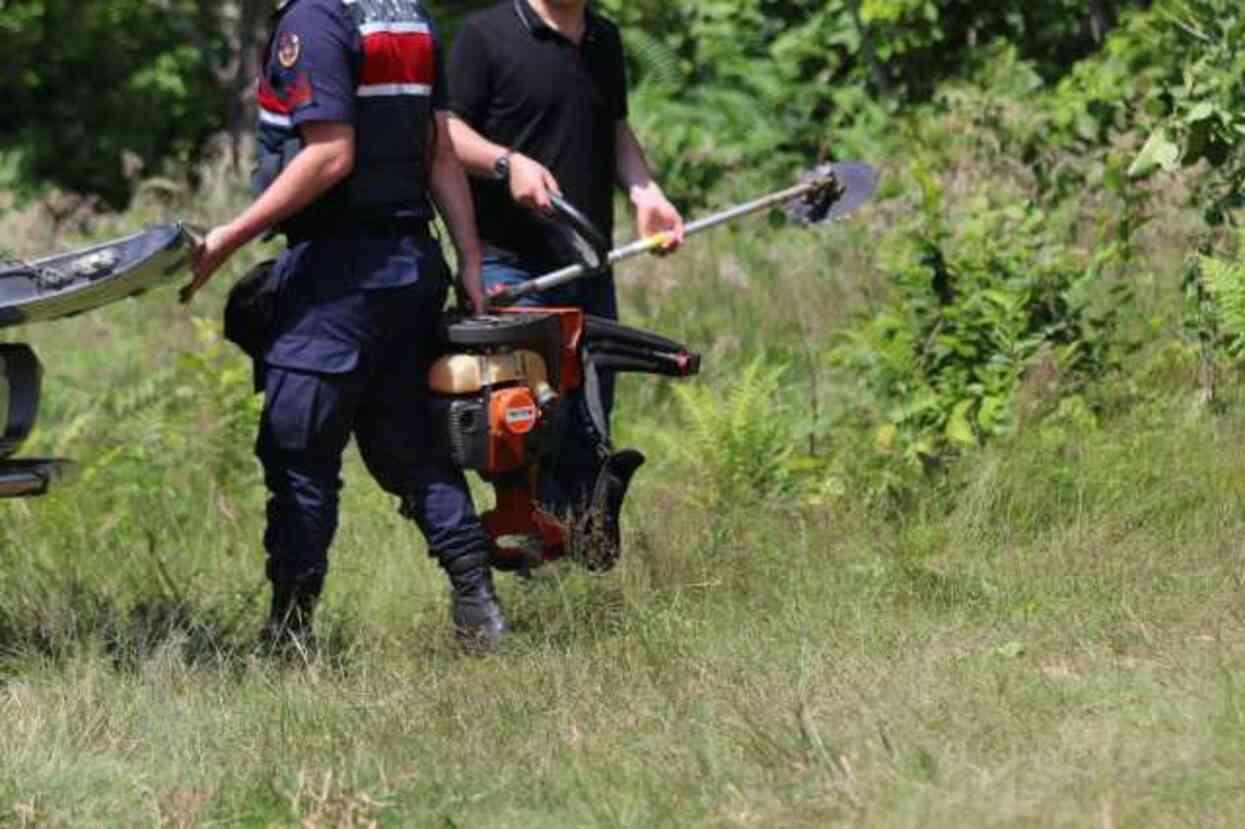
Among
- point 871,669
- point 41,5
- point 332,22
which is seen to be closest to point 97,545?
point 332,22

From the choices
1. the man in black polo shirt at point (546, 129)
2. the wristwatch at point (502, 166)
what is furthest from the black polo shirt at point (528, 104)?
the wristwatch at point (502, 166)

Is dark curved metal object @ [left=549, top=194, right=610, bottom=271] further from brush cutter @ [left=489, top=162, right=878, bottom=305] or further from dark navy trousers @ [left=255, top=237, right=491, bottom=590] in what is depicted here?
dark navy trousers @ [left=255, top=237, right=491, bottom=590]

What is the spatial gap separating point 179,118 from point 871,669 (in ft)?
46.0

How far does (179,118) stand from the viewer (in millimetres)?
19562

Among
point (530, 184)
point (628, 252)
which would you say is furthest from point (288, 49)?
point (628, 252)

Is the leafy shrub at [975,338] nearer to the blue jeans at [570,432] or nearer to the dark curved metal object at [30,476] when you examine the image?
the blue jeans at [570,432]

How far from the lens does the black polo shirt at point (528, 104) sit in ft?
26.0

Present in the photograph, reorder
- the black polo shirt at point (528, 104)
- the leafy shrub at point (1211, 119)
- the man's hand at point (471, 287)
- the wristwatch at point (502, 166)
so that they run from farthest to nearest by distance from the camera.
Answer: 1. the leafy shrub at point (1211, 119)
2. the black polo shirt at point (528, 104)
3. the wristwatch at point (502, 166)
4. the man's hand at point (471, 287)

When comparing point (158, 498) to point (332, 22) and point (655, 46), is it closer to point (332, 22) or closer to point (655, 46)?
point (332, 22)

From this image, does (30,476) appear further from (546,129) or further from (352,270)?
(546,129)

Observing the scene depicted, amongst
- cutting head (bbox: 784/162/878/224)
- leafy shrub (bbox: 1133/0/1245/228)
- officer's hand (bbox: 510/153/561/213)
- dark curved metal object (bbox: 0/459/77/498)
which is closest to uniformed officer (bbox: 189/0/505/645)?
officer's hand (bbox: 510/153/561/213)

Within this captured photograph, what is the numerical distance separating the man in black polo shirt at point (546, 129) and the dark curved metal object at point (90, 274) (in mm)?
1456

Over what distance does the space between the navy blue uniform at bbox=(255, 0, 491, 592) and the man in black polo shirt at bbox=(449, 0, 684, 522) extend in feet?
2.38

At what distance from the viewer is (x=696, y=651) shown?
676cm
